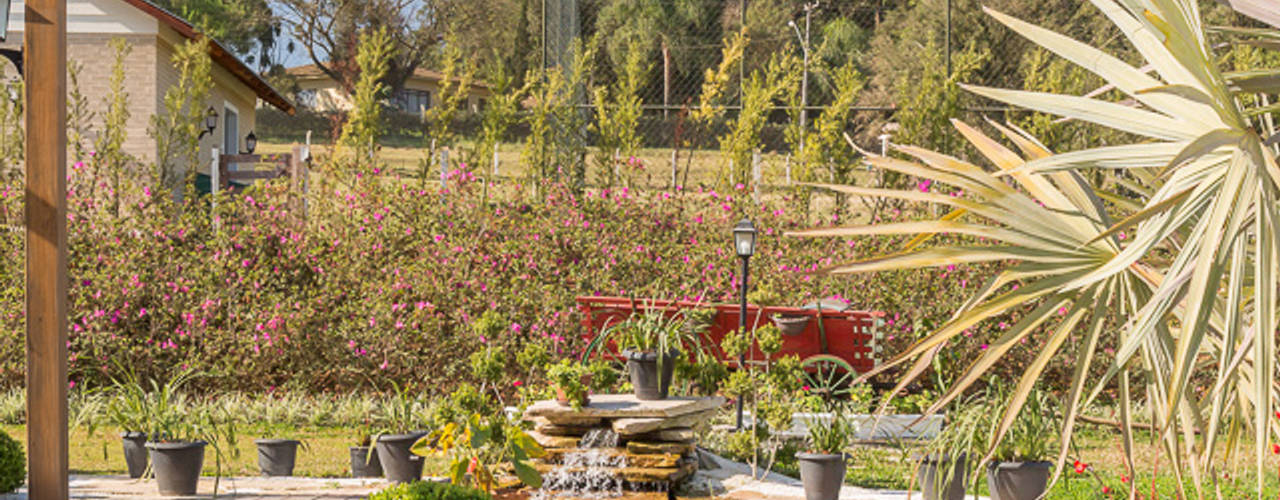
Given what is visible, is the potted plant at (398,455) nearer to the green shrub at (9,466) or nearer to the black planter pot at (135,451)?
the black planter pot at (135,451)

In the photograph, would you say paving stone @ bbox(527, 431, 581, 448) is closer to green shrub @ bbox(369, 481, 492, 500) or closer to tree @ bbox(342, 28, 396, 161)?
green shrub @ bbox(369, 481, 492, 500)

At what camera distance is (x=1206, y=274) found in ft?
8.70

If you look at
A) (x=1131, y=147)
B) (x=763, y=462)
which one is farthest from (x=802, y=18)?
(x=1131, y=147)

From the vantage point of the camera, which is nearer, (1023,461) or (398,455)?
(1023,461)

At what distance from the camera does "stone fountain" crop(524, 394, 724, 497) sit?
647cm

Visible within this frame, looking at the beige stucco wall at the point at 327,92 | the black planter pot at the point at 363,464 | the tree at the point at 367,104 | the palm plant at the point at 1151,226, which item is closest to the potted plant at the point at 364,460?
the black planter pot at the point at 363,464

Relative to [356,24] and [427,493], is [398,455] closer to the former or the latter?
[427,493]

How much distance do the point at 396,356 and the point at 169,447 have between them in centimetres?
412

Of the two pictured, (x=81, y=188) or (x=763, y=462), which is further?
(x=81, y=188)

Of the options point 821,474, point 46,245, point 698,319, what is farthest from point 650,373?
point 46,245

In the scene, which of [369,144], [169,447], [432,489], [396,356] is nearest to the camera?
[432,489]

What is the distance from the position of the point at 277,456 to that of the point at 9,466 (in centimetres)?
146

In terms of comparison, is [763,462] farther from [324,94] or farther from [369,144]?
[324,94]

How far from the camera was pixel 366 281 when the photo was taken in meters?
10.7
